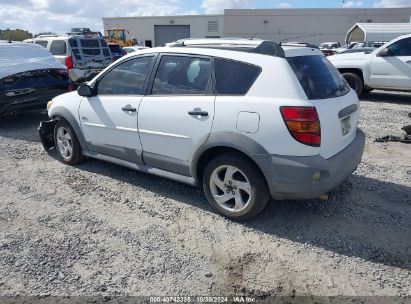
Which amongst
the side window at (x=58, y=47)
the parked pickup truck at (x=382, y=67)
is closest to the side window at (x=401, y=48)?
the parked pickup truck at (x=382, y=67)

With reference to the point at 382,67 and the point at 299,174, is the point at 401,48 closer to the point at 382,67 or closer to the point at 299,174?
the point at 382,67

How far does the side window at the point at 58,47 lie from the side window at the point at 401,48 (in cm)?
916

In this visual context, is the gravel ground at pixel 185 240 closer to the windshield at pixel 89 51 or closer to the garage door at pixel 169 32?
the windshield at pixel 89 51

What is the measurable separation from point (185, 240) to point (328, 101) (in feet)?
5.96

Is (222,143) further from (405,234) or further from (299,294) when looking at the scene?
(405,234)

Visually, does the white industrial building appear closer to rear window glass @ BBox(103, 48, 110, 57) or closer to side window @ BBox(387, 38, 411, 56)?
rear window glass @ BBox(103, 48, 110, 57)

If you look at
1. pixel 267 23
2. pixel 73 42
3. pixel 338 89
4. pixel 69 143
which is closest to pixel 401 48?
pixel 338 89

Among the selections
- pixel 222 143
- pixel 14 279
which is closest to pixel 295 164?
pixel 222 143

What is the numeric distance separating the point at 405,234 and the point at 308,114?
4.93 ft

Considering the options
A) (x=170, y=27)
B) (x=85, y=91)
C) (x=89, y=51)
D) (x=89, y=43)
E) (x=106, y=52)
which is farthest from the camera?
(x=170, y=27)

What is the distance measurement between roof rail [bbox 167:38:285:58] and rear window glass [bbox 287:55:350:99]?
6.8 inches

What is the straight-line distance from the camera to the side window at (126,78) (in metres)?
4.17

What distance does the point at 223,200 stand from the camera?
12.1 ft

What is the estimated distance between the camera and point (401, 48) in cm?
938
